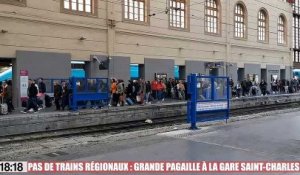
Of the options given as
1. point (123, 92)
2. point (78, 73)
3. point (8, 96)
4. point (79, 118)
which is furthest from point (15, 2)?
point (79, 118)

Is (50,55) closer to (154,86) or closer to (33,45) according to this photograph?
(33,45)

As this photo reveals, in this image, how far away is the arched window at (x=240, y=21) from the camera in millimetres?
39125

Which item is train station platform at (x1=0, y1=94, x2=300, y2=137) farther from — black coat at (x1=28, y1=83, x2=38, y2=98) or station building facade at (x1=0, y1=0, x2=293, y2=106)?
station building facade at (x1=0, y1=0, x2=293, y2=106)

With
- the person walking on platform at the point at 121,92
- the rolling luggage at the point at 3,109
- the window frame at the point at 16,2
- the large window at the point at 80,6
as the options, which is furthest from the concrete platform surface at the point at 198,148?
→ the large window at the point at 80,6

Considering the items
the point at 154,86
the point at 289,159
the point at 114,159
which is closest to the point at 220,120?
the point at 289,159

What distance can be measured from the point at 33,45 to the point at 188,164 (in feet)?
54.3

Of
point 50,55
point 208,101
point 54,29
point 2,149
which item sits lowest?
point 2,149

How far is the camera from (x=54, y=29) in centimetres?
2323

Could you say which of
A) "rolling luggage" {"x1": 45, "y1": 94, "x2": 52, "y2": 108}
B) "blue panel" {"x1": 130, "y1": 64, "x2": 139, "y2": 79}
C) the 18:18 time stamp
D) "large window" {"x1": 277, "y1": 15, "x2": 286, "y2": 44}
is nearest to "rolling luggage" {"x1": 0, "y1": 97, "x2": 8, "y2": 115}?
"rolling luggage" {"x1": 45, "y1": 94, "x2": 52, "y2": 108}

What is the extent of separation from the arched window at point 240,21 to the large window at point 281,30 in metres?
8.63

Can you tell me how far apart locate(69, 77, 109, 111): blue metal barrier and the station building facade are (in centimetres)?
423

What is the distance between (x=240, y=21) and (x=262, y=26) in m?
5.25

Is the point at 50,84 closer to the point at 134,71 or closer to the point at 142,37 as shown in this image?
the point at 134,71

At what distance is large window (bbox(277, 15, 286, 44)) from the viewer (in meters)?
47.2
